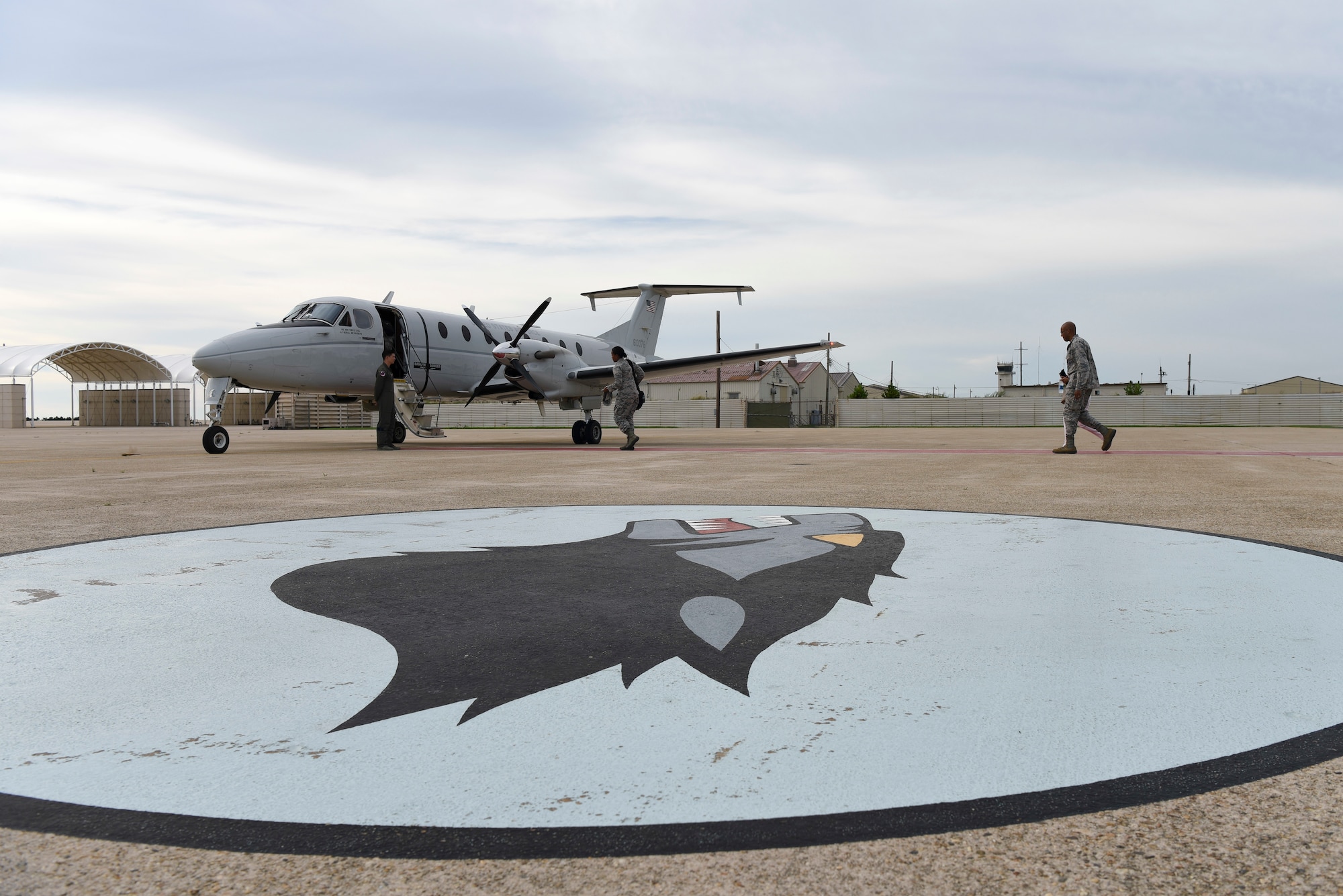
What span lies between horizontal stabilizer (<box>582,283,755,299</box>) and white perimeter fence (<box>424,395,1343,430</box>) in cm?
2463

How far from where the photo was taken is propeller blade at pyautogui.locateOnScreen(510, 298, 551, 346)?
1816 cm

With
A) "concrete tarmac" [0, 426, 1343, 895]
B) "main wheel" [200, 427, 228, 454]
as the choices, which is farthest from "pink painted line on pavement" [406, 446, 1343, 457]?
"main wheel" [200, 427, 228, 454]

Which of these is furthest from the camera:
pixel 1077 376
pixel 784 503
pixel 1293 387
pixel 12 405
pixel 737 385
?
pixel 1293 387

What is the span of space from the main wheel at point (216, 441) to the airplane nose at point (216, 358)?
41.3 inches

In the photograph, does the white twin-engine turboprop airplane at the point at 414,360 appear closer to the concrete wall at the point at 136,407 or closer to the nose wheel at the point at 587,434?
the nose wheel at the point at 587,434

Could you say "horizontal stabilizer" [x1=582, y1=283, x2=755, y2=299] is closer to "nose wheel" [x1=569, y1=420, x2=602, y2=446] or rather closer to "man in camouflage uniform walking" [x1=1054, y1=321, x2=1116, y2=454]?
"nose wheel" [x1=569, y1=420, x2=602, y2=446]

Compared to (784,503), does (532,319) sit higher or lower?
higher

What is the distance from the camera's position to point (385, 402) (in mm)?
16125

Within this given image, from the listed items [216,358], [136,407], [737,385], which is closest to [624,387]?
[216,358]

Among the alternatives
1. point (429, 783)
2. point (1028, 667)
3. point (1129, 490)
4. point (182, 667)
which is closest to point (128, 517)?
point (182, 667)

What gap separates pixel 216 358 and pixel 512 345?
220 inches

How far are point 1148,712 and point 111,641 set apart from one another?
2980 millimetres

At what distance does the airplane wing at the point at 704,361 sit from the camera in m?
18.0

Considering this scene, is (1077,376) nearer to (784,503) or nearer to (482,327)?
(784,503)
